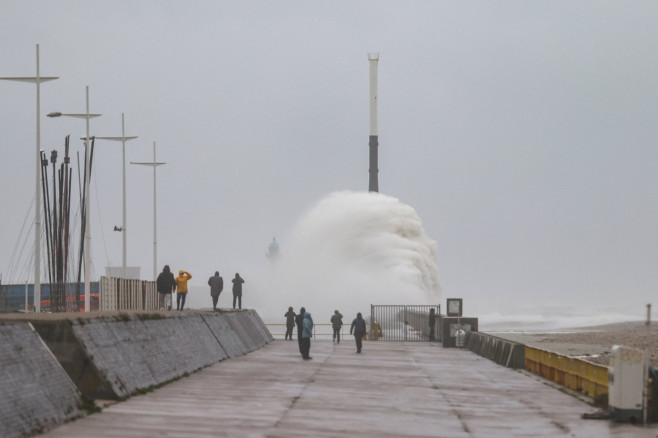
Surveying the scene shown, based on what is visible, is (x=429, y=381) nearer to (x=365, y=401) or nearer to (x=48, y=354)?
(x=365, y=401)

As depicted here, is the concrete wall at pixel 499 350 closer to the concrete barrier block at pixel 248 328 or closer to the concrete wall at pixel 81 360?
the concrete barrier block at pixel 248 328

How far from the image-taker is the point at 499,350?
121 feet

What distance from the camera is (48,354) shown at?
17781 millimetres

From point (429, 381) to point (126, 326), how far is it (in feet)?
29.2

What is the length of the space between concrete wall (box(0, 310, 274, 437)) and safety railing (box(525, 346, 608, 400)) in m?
10.2

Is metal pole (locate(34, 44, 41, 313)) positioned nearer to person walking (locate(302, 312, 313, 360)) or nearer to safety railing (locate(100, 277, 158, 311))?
safety railing (locate(100, 277, 158, 311))

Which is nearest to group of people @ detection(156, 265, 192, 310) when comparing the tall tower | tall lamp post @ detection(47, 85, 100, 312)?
tall lamp post @ detection(47, 85, 100, 312)

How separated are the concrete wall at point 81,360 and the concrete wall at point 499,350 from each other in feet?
34.2

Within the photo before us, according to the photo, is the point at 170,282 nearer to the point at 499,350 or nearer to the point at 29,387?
the point at 499,350

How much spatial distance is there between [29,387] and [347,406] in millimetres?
7146

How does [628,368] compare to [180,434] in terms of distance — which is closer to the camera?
[180,434]

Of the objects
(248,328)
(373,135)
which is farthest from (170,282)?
(373,135)

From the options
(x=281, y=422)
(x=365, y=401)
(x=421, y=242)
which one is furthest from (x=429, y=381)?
(x=421, y=242)

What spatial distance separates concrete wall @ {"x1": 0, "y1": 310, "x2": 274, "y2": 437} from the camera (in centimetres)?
1552
